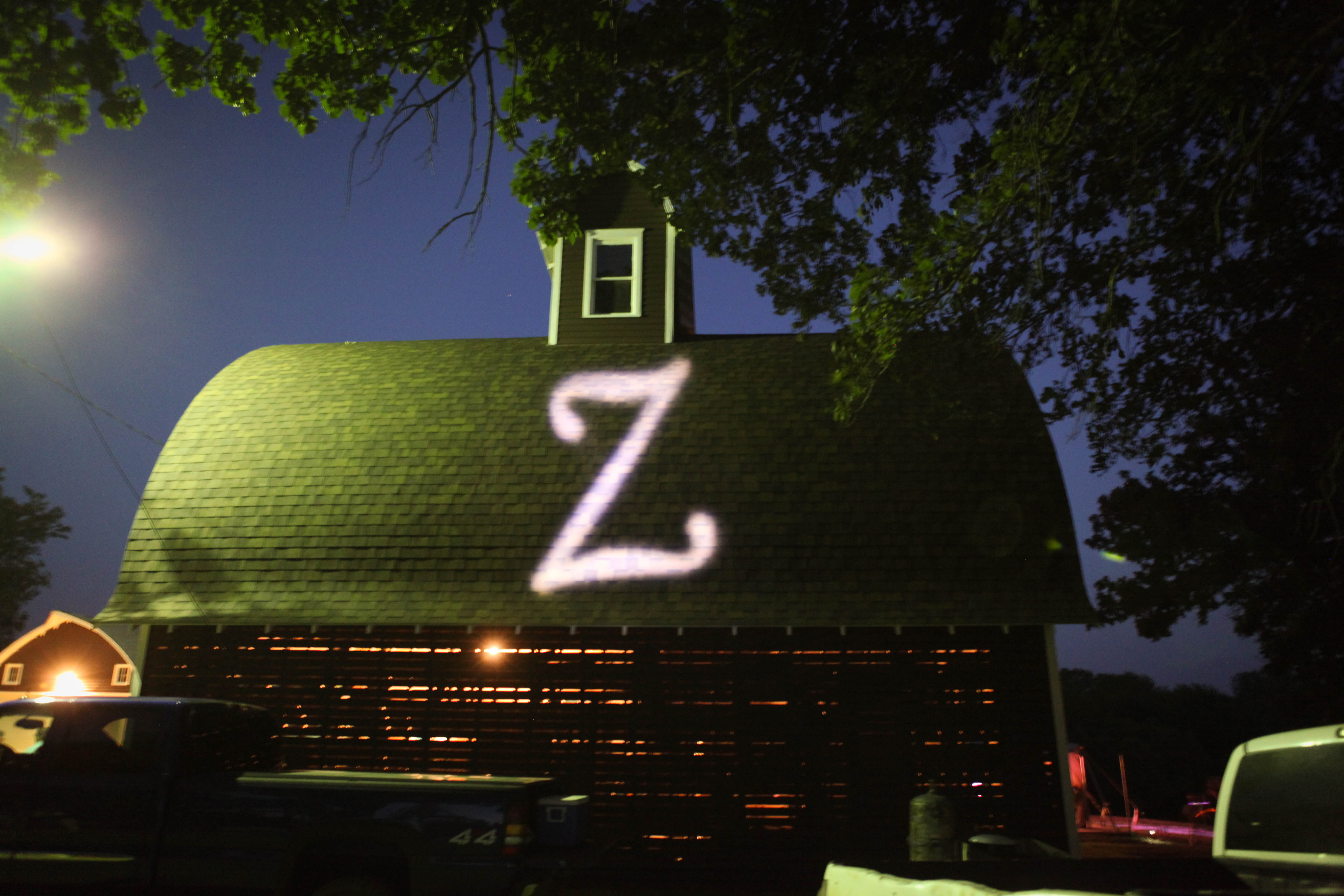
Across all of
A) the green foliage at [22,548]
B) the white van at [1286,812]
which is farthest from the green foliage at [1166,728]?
the green foliage at [22,548]

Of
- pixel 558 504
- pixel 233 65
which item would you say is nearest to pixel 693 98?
pixel 233 65

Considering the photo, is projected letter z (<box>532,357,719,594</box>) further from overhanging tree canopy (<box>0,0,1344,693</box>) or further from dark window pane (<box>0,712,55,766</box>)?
dark window pane (<box>0,712,55,766</box>)

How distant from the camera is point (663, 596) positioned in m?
10.4

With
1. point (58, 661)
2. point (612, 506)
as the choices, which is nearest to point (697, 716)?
point (612, 506)

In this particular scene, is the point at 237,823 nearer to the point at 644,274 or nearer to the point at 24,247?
the point at 24,247

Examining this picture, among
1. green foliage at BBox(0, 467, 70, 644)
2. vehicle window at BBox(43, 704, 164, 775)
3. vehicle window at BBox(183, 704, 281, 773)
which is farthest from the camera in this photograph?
green foliage at BBox(0, 467, 70, 644)

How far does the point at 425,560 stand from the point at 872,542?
5796 mm

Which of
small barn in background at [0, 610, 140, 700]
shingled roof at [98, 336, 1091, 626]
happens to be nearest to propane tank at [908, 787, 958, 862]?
shingled roof at [98, 336, 1091, 626]

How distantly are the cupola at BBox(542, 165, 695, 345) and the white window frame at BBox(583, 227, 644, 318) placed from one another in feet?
0.04

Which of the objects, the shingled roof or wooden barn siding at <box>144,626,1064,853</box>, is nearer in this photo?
wooden barn siding at <box>144,626,1064,853</box>

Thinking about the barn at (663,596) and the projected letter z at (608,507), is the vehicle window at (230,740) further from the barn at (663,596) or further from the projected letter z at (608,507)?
the projected letter z at (608,507)

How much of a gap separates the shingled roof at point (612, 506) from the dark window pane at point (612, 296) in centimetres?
186

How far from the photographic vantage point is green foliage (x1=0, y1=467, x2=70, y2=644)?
130 feet

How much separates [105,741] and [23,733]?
0.54 m
